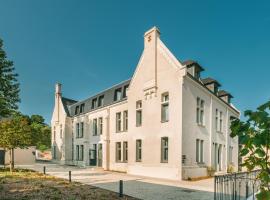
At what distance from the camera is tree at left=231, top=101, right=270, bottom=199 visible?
8.36 ft

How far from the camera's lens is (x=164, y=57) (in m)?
21.1

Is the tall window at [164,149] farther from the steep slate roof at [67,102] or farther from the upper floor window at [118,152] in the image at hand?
the steep slate roof at [67,102]

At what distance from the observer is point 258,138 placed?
2.56m

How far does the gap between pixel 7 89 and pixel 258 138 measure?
2764 cm

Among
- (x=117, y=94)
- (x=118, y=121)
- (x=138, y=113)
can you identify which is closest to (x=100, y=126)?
(x=118, y=121)

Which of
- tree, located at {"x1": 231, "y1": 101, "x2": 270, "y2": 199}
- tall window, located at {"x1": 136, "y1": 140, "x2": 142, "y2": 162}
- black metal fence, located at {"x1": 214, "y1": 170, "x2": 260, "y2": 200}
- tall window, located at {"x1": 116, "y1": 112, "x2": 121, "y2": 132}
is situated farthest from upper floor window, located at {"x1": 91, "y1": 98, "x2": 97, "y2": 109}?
tree, located at {"x1": 231, "y1": 101, "x2": 270, "y2": 199}

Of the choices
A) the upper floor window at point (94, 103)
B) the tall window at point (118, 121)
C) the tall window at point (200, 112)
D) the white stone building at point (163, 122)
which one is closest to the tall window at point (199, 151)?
the white stone building at point (163, 122)

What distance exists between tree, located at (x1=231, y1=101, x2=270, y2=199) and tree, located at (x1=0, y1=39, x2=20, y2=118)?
26578 millimetres

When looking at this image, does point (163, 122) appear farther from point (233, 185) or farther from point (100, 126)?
point (100, 126)

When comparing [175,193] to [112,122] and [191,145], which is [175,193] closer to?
[191,145]

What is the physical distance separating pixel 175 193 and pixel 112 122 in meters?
16.8

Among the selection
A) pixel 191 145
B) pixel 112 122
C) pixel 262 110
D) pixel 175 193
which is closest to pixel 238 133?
pixel 262 110

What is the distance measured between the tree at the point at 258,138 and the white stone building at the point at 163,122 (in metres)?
16.3

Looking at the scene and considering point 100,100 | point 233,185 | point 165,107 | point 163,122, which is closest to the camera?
point 233,185
